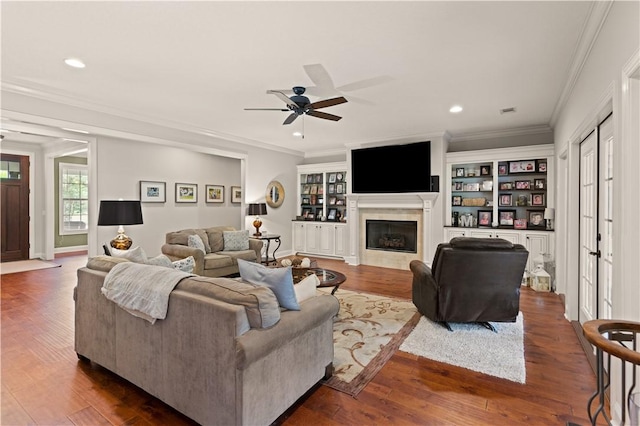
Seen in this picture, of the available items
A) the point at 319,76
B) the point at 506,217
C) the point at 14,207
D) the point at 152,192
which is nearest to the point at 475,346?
the point at 319,76

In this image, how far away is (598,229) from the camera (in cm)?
293

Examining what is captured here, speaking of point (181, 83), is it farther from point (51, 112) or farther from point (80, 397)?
point (80, 397)

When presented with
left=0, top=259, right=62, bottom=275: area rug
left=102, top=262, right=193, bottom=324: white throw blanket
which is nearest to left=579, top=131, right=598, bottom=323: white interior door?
left=102, top=262, right=193, bottom=324: white throw blanket

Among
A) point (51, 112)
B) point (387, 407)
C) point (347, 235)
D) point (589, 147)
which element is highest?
point (51, 112)

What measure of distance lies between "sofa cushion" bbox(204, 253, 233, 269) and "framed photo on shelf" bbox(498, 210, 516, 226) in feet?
16.1

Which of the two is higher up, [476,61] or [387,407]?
[476,61]

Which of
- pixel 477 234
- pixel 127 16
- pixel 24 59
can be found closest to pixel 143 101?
pixel 24 59

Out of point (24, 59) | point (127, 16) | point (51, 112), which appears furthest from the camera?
point (51, 112)

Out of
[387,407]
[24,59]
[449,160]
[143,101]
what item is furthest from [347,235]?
[24,59]

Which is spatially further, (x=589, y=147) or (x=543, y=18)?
(x=589, y=147)

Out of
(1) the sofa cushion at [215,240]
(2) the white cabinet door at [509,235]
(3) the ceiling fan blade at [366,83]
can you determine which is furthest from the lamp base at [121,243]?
(2) the white cabinet door at [509,235]

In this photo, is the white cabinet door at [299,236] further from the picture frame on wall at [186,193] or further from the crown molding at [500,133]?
the crown molding at [500,133]

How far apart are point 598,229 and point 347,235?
487cm

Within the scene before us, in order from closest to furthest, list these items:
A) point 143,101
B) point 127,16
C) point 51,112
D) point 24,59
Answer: point 127,16, point 24,59, point 51,112, point 143,101
